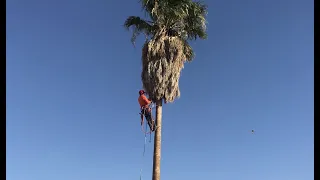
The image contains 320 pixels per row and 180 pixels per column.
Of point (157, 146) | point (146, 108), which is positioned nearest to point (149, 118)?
point (146, 108)

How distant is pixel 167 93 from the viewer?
12898 millimetres

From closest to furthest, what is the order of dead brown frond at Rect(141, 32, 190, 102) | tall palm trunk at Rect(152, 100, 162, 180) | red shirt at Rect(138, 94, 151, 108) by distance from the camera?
tall palm trunk at Rect(152, 100, 162, 180) < red shirt at Rect(138, 94, 151, 108) < dead brown frond at Rect(141, 32, 190, 102)

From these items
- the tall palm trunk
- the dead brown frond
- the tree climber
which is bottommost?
the tall palm trunk

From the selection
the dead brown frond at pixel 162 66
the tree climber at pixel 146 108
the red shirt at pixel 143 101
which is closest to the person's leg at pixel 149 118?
the tree climber at pixel 146 108

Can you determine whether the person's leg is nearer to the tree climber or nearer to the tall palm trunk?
the tree climber

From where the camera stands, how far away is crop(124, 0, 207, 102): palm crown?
42.5 ft

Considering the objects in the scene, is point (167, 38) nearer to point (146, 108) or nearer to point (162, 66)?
point (162, 66)

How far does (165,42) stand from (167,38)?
0.16 meters

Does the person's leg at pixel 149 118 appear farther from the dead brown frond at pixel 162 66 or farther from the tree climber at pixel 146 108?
the dead brown frond at pixel 162 66

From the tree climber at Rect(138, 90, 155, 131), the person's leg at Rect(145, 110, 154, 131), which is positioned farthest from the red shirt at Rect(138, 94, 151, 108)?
the person's leg at Rect(145, 110, 154, 131)
